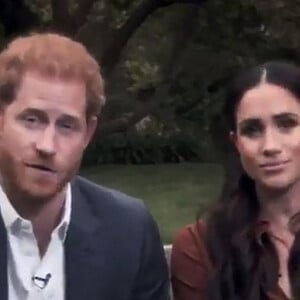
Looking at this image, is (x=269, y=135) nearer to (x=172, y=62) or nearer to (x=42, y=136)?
(x=42, y=136)

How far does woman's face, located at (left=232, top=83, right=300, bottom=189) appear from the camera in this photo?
11.9 feet

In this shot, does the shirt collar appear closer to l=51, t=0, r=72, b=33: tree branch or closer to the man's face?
the man's face

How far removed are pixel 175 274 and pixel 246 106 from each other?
0.66 meters

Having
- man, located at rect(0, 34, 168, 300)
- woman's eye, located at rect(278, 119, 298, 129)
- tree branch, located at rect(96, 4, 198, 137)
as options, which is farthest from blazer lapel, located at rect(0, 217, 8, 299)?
tree branch, located at rect(96, 4, 198, 137)

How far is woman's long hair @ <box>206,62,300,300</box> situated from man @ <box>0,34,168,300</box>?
0.29 meters

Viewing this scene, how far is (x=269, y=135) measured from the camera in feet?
12.0

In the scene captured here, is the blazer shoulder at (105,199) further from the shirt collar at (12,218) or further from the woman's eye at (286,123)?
the woman's eye at (286,123)

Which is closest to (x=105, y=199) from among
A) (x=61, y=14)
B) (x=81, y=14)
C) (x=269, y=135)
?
(x=269, y=135)

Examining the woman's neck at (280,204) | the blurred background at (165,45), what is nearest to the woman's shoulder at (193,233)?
the woman's neck at (280,204)

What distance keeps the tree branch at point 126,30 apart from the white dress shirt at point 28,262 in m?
13.2

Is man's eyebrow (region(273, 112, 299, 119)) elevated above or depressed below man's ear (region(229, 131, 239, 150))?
above

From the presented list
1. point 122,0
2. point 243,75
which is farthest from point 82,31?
point 243,75

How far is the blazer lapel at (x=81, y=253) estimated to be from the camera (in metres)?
3.41

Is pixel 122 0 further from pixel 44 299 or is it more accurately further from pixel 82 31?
pixel 44 299
